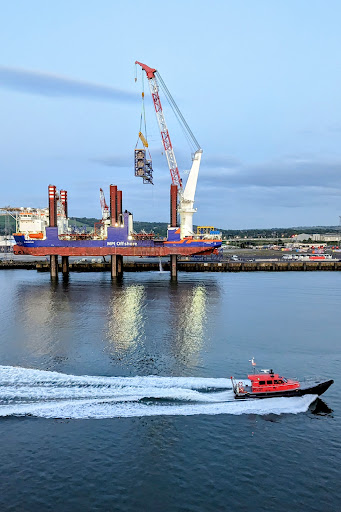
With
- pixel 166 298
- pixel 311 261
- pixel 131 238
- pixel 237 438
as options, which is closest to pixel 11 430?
pixel 237 438

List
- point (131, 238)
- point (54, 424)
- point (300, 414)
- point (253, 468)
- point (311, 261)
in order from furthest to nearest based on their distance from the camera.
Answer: point (311, 261)
point (131, 238)
point (300, 414)
point (54, 424)
point (253, 468)

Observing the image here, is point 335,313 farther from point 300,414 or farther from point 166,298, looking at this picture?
point 300,414

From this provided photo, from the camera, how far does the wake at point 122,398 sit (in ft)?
104

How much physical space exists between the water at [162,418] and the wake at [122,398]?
0.11m

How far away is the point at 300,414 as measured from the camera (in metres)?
31.8

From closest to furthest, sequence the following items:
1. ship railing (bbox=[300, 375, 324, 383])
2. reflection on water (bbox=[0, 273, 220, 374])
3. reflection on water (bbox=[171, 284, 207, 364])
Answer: ship railing (bbox=[300, 375, 324, 383]) → reflection on water (bbox=[0, 273, 220, 374]) → reflection on water (bbox=[171, 284, 207, 364])

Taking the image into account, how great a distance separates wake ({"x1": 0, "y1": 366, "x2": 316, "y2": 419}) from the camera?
31672 millimetres

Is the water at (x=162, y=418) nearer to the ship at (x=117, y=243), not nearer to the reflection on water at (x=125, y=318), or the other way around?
the reflection on water at (x=125, y=318)

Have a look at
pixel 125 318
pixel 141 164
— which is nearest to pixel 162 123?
pixel 141 164

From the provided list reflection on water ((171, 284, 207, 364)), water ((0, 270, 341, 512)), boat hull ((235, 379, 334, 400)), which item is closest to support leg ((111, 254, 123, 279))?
reflection on water ((171, 284, 207, 364))

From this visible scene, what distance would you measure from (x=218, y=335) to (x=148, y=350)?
1166 centimetres

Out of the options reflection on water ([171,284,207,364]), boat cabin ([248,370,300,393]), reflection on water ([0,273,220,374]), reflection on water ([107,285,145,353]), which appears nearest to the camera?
boat cabin ([248,370,300,393])

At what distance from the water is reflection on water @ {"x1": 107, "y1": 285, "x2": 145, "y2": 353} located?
361 millimetres

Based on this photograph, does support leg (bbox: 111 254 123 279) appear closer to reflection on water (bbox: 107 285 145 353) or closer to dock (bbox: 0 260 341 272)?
dock (bbox: 0 260 341 272)
